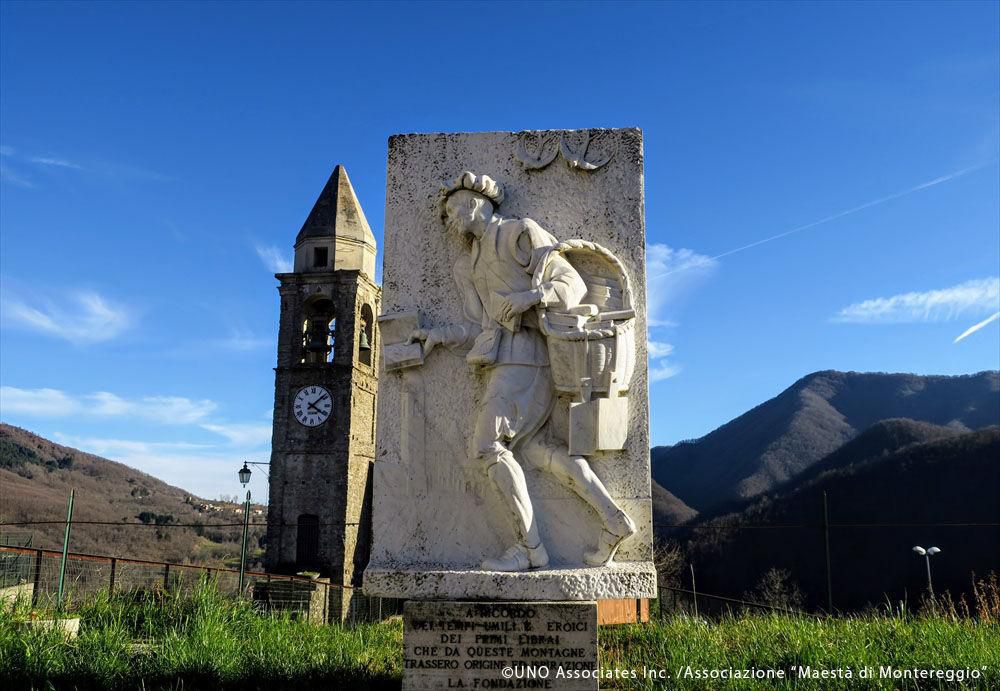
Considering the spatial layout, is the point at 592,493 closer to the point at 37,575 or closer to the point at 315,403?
the point at 37,575

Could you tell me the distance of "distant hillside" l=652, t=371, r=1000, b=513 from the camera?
69.1m

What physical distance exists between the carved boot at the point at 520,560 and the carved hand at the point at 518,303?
1.46m

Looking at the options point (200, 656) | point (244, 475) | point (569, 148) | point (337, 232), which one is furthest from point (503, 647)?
point (337, 232)

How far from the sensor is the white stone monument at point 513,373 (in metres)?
5.39

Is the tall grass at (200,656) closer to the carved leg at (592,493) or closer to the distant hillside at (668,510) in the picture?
the carved leg at (592,493)

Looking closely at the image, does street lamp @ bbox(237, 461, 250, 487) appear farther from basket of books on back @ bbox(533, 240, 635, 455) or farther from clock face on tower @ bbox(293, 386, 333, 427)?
basket of books on back @ bbox(533, 240, 635, 455)

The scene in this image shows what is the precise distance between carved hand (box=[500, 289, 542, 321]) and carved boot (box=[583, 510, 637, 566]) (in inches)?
55.6

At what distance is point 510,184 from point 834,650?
12.9 ft

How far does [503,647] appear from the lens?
16.9ft

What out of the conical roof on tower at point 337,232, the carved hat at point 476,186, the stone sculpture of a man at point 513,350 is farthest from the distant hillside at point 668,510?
the carved hat at point 476,186

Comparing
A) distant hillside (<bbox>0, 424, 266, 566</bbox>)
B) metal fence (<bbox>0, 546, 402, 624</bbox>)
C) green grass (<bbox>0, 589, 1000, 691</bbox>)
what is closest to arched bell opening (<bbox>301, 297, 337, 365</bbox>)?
distant hillside (<bbox>0, 424, 266, 566</bbox>)

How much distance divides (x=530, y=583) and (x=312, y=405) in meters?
30.5

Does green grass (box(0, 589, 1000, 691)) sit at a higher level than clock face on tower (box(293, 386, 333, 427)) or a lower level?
lower

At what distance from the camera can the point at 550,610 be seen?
514 centimetres
